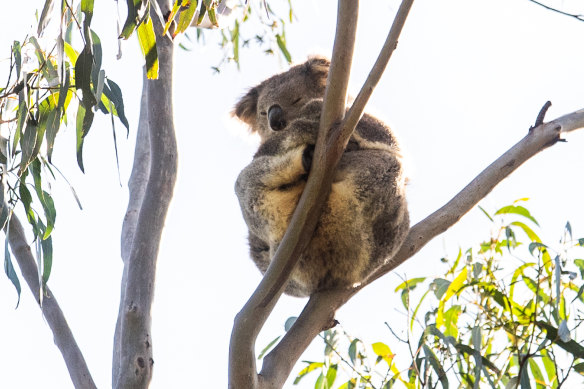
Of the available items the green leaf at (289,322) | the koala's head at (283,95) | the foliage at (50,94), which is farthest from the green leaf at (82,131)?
the koala's head at (283,95)

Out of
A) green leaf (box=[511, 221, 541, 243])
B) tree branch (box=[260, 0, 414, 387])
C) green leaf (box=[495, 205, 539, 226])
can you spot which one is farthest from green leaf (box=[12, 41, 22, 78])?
green leaf (box=[511, 221, 541, 243])

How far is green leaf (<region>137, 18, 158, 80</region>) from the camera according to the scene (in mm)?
2197

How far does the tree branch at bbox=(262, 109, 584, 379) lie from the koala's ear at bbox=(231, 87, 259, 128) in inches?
48.4

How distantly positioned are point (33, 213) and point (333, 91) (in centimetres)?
110

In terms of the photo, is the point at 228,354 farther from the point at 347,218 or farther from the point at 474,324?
the point at 474,324

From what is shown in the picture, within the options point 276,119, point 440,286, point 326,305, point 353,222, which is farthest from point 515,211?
point 276,119

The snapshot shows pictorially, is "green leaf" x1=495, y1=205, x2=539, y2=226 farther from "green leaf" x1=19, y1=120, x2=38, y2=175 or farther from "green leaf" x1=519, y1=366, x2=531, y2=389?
"green leaf" x1=19, y1=120, x2=38, y2=175

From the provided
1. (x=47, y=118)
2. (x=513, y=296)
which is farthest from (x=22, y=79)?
(x=513, y=296)

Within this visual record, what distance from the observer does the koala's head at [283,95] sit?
3.17m

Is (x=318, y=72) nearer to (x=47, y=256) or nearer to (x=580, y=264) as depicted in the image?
(x=580, y=264)

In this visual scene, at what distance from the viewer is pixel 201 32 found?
405 cm

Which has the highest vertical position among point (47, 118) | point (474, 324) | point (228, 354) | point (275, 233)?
point (47, 118)

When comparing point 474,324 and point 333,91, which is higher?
point 333,91

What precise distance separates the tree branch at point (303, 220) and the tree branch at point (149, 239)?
1.13ft
